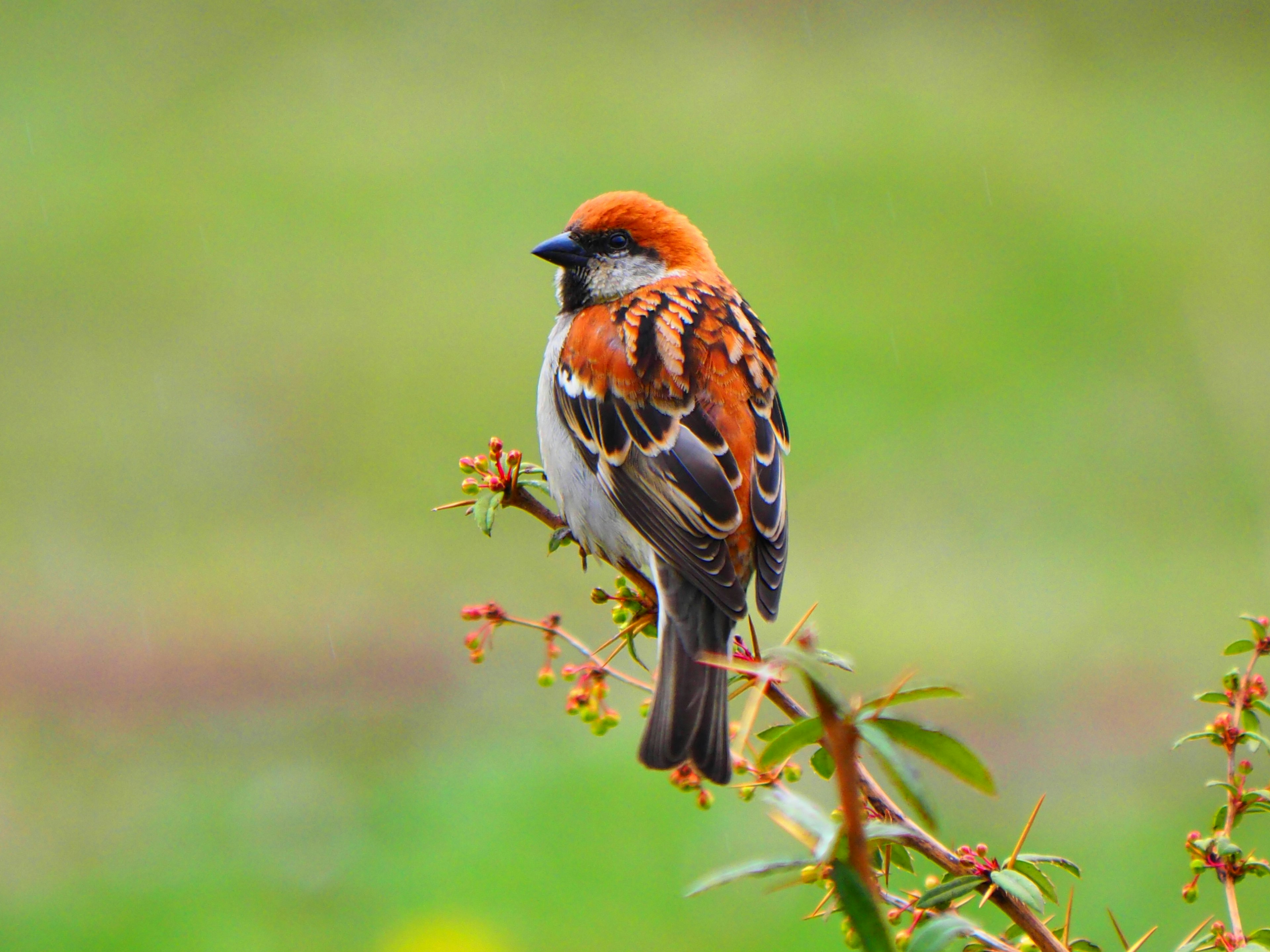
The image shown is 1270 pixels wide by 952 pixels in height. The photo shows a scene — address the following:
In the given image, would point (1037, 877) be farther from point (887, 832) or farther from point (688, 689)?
point (688, 689)

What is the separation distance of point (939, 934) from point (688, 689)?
115 cm

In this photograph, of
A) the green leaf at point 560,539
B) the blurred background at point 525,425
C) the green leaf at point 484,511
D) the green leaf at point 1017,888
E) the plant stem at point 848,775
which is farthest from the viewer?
the blurred background at point 525,425

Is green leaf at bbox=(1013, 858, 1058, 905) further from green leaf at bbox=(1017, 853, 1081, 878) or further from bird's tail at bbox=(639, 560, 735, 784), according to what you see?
bird's tail at bbox=(639, 560, 735, 784)

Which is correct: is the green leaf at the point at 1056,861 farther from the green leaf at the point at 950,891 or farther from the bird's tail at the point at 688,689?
the bird's tail at the point at 688,689

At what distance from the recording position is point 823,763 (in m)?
1.33

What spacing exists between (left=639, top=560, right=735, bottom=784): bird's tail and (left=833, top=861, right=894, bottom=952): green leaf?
0.75 meters

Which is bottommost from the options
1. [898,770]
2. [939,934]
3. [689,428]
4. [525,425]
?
[939,934]

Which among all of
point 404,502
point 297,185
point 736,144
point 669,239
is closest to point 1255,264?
point 736,144

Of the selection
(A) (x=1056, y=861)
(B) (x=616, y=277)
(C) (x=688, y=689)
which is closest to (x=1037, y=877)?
(A) (x=1056, y=861)

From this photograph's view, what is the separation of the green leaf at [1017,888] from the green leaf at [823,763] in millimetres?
193

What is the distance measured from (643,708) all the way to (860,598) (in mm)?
6563

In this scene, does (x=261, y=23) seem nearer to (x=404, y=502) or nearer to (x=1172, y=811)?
(x=404, y=502)

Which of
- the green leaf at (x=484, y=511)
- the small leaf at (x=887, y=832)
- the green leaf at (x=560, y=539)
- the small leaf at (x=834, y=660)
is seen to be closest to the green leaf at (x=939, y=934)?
the small leaf at (x=887, y=832)

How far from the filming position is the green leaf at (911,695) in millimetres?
930
